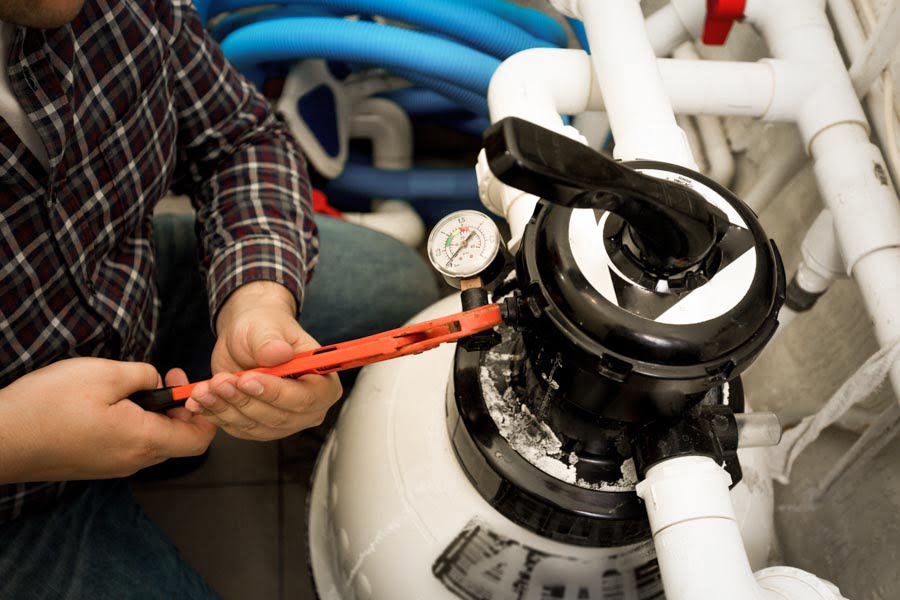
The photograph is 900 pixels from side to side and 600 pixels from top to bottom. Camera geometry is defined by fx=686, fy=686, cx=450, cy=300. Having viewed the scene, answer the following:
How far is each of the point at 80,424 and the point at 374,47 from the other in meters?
0.68

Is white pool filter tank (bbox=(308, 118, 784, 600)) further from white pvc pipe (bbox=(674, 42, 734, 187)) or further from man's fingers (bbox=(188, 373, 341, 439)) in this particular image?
white pvc pipe (bbox=(674, 42, 734, 187))

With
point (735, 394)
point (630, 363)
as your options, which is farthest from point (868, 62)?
point (630, 363)

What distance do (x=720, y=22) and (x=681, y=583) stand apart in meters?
0.59

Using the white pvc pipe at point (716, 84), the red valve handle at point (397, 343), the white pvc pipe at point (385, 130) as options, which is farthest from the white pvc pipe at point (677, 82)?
the white pvc pipe at point (385, 130)

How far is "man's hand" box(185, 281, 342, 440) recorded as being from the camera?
53 centimetres

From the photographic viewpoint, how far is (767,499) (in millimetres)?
628

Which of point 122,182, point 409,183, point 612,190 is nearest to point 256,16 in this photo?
point 409,183

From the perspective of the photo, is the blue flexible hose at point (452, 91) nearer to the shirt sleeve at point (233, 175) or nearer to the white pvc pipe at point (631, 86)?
the shirt sleeve at point (233, 175)

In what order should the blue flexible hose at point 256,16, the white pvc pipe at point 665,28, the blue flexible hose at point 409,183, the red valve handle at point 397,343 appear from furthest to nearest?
1. the blue flexible hose at point 409,183
2. the blue flexible hose at point 256,16
3. the white pvc pipe at point 665,28
4. the red valve handle at point 397,343

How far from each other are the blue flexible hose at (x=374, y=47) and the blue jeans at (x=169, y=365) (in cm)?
25

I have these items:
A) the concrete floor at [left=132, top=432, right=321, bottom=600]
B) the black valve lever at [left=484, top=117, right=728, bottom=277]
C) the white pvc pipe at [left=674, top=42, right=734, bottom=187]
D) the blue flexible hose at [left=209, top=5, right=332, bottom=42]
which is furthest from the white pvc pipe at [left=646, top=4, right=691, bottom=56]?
the concrete floor at [left=132, top=432, right=321, bottom=600]

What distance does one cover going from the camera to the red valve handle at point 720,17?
0.70m

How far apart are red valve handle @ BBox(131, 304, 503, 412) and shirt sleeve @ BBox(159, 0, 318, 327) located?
193 millimetres

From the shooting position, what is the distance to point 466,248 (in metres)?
0.51
